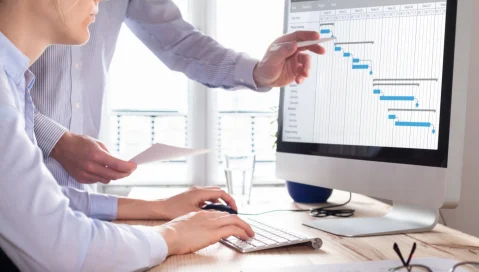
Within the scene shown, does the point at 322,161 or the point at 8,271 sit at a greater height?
the point at 322,161

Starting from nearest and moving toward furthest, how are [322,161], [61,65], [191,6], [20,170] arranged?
[20,170]
[322,161]
[61,65]
[191,6]

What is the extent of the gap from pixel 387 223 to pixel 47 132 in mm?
829

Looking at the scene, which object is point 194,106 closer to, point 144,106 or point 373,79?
point 144,106

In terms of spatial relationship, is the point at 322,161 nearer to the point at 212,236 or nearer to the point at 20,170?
the point at 212,236

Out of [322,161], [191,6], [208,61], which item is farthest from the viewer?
[191,6]

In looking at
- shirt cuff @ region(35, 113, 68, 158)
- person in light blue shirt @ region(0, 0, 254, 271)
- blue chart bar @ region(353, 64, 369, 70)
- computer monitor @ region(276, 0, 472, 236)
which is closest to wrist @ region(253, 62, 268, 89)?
computer monitor @ region(276, 0, 472, 236)

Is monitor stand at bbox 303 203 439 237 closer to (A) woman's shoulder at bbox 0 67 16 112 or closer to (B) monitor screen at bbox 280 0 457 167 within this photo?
(B) monitor screen at bbox 280 0 457 167

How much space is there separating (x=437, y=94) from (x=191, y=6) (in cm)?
242

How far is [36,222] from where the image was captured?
790 mm

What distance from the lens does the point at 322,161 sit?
1452 mm

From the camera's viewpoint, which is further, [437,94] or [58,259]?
[437,94]

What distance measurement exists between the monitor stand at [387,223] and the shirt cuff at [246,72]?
49 centimetres

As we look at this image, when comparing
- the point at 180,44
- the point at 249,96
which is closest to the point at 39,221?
the point at 180,44

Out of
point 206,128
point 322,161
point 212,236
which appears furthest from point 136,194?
point 206,128
